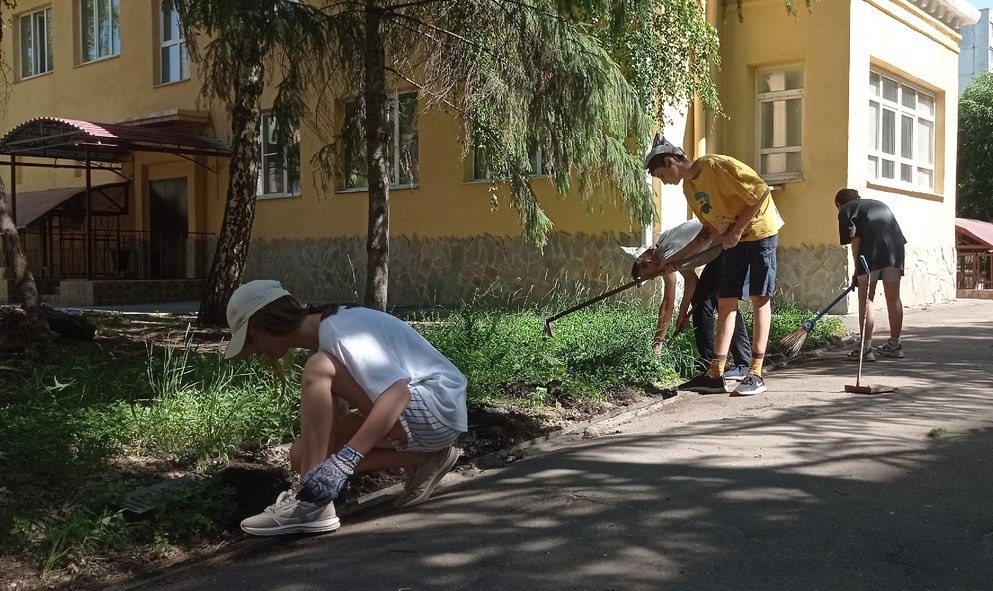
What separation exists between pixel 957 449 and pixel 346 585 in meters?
3.21

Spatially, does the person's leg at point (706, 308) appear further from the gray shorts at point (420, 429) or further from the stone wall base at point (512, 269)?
the stone wall base at point (512, 269)

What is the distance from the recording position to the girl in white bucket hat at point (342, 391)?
11.2 feet

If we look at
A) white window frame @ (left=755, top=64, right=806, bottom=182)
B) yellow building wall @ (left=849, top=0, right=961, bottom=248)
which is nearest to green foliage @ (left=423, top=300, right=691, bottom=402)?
white window frame @ (left=755, top=64, right=806, bottom=182)

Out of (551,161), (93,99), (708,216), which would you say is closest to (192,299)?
(93,99)

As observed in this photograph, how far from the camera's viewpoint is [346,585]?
10.4ft

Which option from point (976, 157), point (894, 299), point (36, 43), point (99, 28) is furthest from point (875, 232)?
point (976, 157)

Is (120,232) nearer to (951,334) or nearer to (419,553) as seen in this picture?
(951,334)

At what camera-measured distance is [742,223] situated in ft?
19.7

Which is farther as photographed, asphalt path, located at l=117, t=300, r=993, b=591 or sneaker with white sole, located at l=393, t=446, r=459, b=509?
sneaker with white sole, located at l=393, t=446, r=459, b=509

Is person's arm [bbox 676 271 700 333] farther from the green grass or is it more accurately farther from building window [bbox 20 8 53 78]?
building window [bbox 20 8 53 78]

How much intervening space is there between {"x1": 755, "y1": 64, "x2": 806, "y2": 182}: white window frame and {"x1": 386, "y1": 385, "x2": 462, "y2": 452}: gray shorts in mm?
10225

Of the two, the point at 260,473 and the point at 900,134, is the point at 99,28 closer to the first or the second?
the point at 900,134

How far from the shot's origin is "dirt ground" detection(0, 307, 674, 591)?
3.36 metres

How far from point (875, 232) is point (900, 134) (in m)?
7.44
